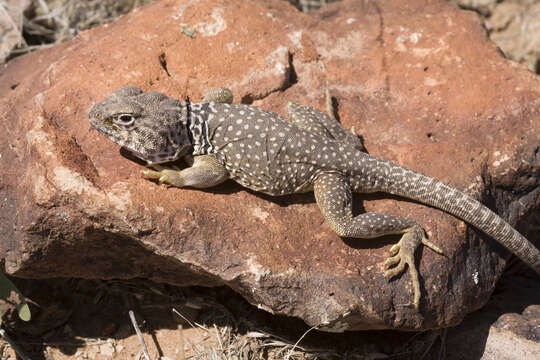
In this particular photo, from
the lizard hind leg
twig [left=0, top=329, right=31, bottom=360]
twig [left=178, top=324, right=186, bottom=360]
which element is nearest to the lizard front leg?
the lizard hind leg

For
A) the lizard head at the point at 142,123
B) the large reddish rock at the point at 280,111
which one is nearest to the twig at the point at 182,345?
the large reddish rock at the point at 280,111

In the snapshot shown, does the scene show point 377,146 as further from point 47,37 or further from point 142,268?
point 47,37

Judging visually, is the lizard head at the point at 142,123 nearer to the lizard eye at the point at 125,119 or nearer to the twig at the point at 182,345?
the lizard eye at the point at 125,119

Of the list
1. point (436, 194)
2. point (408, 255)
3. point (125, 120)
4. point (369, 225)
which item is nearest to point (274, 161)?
point (369, 225)

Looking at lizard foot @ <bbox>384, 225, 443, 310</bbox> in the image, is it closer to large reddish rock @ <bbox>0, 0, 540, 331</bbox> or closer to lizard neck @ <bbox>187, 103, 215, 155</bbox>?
large reddish rock @ <bbox>0, 0, 540, 331</bbox>

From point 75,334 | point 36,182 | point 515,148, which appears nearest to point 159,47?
point 36,182
